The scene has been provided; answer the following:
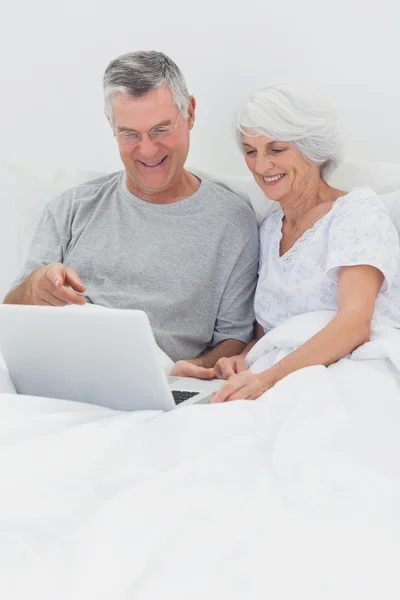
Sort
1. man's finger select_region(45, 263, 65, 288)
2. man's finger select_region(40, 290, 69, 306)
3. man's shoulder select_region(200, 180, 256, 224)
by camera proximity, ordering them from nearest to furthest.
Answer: man's finger select_region(45, 263, 65, 288) → man's finger select_region(40, 290, 69, 306) → man's shoulder select_region(200, 180, 256, 224)

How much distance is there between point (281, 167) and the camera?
191cm

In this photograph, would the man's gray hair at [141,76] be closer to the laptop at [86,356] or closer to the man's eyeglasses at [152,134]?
the man's eyeglasses at [152,134]

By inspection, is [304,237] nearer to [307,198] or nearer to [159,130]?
[307,198]

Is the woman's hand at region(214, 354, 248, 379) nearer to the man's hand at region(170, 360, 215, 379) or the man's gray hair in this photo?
the man's hand at region(170, 360, 215, 379)

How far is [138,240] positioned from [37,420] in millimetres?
924

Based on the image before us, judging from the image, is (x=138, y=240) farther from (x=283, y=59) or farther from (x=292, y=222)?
(x=283, y=59)

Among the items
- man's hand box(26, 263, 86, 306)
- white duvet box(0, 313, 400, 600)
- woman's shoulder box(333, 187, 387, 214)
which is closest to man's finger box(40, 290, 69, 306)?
man's hand box(26, 263, 86, 306)

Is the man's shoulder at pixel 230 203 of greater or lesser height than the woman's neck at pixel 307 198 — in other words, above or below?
below

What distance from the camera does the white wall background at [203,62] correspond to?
2234 mm

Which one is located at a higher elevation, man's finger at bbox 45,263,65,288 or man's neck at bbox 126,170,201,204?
man's finger at bbox 45,263,65,288

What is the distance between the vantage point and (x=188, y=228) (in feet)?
6.75

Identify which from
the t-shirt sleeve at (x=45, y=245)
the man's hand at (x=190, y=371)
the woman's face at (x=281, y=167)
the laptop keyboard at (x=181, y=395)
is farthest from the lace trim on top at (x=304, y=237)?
the t-shirt sleeve at (x=45, y=245)

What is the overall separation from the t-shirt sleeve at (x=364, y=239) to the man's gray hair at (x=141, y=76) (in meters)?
0.54

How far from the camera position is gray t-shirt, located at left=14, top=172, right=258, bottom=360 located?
2.01 meters
